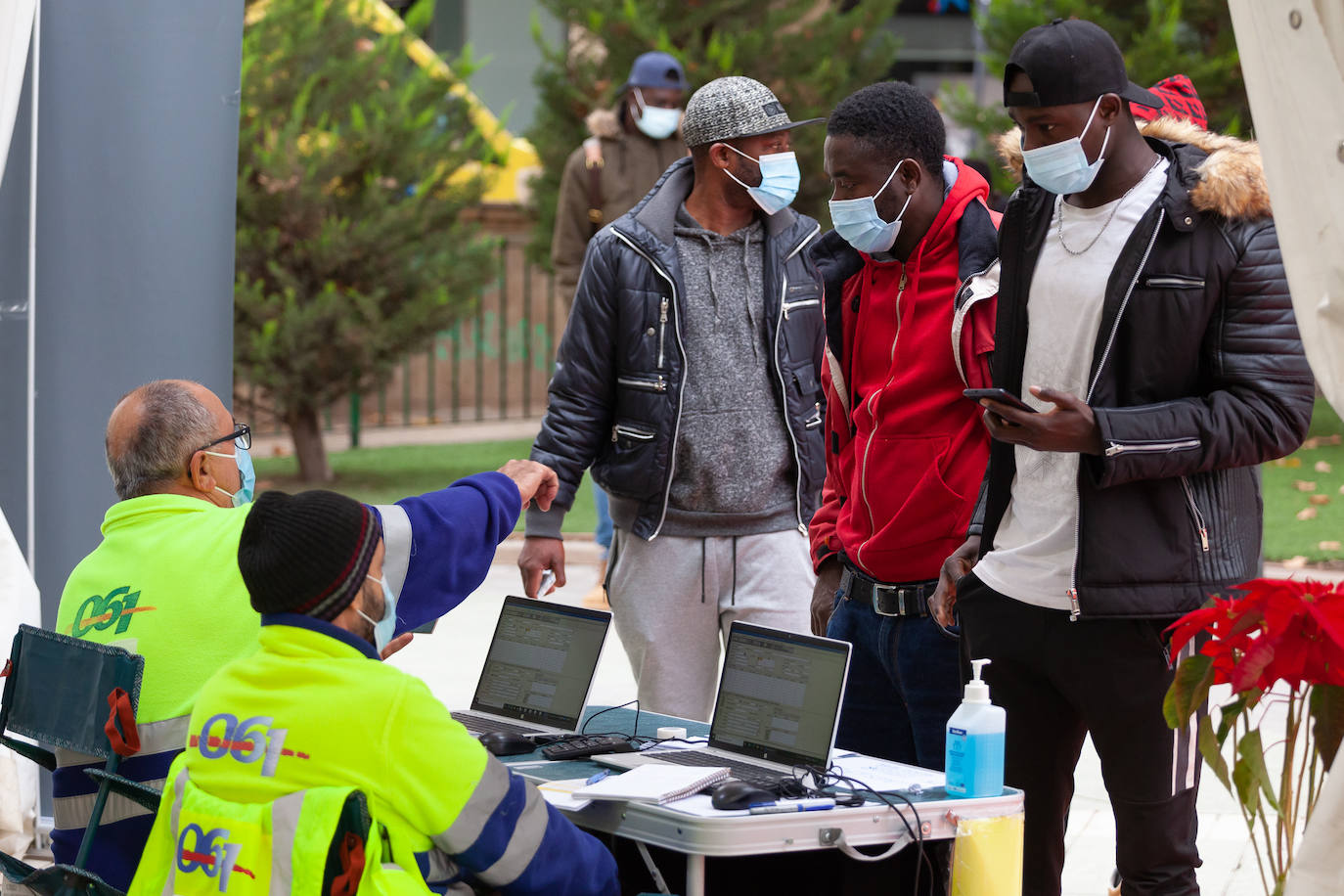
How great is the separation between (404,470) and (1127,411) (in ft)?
35.2

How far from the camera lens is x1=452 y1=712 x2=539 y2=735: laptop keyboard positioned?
371cm

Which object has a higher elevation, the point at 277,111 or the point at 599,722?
the point at 277,111

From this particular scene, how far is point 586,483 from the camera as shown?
13.6m

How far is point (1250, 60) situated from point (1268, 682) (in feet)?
3.43

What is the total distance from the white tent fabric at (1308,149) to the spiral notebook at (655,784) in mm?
1305

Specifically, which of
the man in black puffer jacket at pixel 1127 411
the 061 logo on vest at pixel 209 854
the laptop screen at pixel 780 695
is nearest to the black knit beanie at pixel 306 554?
the 061 logo on vest at pixel 209 854

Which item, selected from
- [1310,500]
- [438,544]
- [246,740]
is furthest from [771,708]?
[1310,500]

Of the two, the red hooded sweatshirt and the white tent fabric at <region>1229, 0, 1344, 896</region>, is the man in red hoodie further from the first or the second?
the white tent fabric at <region>1229, 0, 1344, 896</region>

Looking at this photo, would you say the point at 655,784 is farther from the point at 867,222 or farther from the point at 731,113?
the point at 731,113

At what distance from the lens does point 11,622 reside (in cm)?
480

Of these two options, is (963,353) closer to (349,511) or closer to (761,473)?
(761,473)

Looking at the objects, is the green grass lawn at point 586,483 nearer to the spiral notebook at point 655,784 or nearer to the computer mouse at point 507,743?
the computer mouse at point 507,743

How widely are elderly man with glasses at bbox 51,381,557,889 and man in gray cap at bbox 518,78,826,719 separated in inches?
30.0

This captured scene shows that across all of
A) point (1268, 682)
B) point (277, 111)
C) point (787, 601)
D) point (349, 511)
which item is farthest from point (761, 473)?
point (277, 111)
